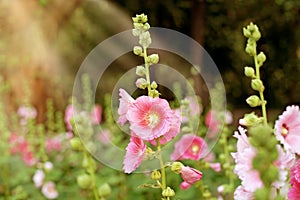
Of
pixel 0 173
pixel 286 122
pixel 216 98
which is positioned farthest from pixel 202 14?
pixel 286 122

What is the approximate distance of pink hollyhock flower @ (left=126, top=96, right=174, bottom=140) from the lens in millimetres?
896

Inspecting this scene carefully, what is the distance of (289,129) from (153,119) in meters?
0.19

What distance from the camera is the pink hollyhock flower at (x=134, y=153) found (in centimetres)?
90

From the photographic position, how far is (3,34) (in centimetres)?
586

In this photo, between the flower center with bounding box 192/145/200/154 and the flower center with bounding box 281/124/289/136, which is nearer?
the flower center with bounding box 281/124/289/136

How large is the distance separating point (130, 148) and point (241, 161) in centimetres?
23

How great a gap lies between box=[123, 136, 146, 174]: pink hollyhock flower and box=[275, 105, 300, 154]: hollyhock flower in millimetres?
189

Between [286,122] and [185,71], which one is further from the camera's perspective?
[185,71]

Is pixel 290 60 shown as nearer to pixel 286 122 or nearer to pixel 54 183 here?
pixel 54 183

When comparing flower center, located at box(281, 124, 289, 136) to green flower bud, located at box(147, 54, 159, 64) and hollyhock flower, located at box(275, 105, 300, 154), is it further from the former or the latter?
green flower bud, located at box(147, 54, 159, 64)

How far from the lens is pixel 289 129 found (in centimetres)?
90

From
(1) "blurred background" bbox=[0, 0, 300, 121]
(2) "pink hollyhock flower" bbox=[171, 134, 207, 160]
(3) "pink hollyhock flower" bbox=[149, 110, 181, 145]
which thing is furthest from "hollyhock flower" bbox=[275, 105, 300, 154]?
(1) "blurred background" bbox=[0, 0, 300, 121]

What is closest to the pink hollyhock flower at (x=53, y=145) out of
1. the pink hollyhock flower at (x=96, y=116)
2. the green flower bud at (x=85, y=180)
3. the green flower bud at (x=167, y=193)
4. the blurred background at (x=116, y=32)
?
the pink hollyhock flower at (x=96, y=116)

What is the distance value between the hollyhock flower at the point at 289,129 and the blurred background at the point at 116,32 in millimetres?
4071
